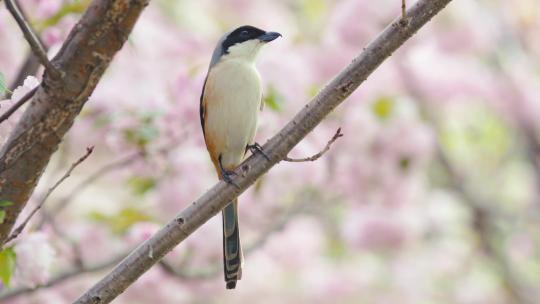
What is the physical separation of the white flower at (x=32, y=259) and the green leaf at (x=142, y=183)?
145cm

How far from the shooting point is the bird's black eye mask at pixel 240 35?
287 cm

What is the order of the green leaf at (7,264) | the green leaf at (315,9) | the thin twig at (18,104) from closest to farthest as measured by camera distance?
the thin twig at (18,104) → the green leaf at (7,264) → the green leaf at (315,9)

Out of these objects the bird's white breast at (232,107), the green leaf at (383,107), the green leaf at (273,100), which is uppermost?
the green leaf at (383,107)

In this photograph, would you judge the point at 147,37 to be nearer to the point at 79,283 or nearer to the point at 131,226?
the point at 79,283

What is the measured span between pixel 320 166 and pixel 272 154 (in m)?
2.03

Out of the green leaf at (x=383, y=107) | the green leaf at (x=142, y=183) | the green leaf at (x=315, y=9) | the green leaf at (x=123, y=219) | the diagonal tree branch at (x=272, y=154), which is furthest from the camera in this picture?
the green leaf at (x=315, y=9)

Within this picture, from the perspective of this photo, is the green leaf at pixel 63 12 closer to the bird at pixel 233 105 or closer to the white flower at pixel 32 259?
the bird at pixel 233 105

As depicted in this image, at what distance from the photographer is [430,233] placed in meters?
6.71

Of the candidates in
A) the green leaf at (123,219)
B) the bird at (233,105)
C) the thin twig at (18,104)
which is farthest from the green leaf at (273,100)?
the thin twig at (18,104)

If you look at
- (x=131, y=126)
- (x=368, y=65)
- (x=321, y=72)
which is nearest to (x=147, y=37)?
(x=321, y=72)

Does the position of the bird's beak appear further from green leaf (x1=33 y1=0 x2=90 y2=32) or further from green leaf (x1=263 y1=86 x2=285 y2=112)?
green leaf (x1=33 y1=0 x2=90 y2=32)

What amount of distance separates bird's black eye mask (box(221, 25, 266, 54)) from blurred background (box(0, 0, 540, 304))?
0.30 metres

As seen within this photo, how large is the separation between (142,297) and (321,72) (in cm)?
169

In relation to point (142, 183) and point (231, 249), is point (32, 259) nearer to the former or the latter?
point (231, 249)
